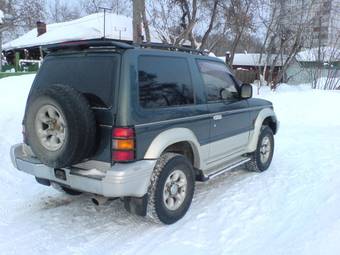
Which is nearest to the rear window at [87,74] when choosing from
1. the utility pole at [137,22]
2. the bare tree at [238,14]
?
the utility pole at [137,22]

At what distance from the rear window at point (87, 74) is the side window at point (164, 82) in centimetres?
32

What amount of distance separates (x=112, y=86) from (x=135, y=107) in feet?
1.01

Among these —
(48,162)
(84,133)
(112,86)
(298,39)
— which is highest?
(298,39)

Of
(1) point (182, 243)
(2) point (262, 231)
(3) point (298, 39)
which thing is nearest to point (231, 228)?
(2) point (262, 231)

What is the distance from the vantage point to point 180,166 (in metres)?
4.56

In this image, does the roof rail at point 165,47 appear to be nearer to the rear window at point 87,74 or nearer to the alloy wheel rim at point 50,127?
the rear window at point 87,74

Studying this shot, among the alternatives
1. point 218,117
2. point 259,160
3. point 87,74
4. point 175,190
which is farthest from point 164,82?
point 259,160

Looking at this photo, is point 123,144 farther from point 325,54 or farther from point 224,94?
point 325,54

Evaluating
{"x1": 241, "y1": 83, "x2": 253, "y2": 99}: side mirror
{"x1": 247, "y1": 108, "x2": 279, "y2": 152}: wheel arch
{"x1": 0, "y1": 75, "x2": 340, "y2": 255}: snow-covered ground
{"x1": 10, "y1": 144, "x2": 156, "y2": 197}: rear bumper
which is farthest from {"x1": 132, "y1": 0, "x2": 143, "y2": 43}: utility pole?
{"x1": 10, "y1": 144, "x2": 156, "y2": 197}: rear bumper

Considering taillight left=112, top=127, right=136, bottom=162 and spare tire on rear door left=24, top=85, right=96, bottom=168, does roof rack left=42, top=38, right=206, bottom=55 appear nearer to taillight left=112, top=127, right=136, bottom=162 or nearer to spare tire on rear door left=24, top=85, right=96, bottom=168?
spare tire on rear door left=24, top=85, right=96, bottom=168

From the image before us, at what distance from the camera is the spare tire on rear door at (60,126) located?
380 centimetres

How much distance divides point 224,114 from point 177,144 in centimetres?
98

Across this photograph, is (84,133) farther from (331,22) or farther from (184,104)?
(331,22)

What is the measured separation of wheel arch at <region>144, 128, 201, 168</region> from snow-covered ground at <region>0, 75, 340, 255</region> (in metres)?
0.68
